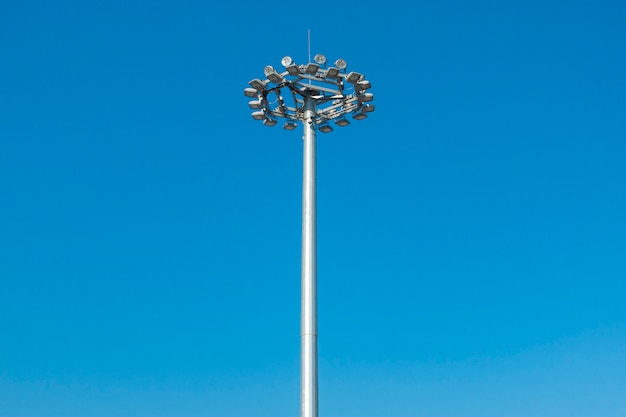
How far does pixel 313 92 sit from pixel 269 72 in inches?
119

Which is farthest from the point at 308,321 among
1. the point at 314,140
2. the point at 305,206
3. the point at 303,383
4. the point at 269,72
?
the point at 269,72

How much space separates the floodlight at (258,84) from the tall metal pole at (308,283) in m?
2.67

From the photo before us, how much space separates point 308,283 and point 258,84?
1030cm

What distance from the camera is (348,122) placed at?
145 ft

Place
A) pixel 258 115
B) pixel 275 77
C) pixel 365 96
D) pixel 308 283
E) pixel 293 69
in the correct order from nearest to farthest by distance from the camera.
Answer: pixel 308 283, pixel 293 69, pixel 275 77, pixel 365 96, pixel 258 115

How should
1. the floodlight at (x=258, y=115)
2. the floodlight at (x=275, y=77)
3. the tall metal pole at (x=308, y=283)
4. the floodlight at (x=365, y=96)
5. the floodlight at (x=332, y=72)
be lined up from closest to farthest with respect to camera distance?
the tall metal pole at (x=308, y=283), the floodlight at (x=275, y=77), the floodlight at (x=332, y=72), the floodlight at (x=365, y=96), the floodlight at (x=258, y=115)

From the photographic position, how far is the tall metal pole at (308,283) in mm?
38219

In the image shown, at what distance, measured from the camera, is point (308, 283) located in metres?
39.8

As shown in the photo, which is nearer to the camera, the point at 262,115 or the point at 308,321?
the point at 308,321

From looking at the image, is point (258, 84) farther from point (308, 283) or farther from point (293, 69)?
point (308, 283)

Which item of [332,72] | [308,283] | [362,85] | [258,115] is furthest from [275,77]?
[308,283]

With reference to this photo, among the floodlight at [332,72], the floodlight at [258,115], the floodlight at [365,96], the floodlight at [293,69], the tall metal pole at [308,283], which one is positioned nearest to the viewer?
the tall metal pole at [308,283]

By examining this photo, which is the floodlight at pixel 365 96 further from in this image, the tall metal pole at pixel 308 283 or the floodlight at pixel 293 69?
the floodlight at pixel 293 69

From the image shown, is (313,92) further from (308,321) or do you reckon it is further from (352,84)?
(308,321)
